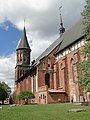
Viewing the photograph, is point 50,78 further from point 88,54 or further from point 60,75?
point 88,54

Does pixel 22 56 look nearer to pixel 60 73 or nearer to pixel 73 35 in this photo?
pixel 60 73

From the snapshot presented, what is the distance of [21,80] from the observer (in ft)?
257

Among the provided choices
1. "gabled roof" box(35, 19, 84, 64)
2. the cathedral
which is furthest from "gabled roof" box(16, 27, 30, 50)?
"gabled roof" box(35, 19, 84, 64)

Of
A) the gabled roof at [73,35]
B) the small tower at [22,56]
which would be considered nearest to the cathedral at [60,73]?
the gabled roof at [73,35]

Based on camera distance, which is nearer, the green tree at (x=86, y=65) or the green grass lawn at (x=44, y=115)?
the green grass lawn at (x=44, y=115)

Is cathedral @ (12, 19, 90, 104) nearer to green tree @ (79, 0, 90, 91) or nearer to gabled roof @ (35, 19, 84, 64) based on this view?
gabled roof @ (35, 19, 84, 64)

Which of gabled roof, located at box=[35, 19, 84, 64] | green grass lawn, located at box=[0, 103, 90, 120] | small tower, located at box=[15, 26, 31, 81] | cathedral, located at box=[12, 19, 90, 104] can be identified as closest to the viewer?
green grass lawn, located at box=[0, 103, 90, 120]

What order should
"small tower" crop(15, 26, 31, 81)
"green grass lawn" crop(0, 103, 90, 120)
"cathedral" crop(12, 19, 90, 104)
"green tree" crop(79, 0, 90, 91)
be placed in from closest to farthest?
"green grass lawn" crop(0, 103, 90, 120), "green tree" crop(79, 0, 90, 91), "cathedral" crop(12, 19, 90, 104), "small tower" crop(15, 26, 31, 81)

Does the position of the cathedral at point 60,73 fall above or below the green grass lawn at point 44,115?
above

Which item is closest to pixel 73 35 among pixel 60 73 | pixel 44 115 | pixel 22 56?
pixel 60 73

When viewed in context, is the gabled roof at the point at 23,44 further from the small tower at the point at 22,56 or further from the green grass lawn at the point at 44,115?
the green grass lawn at the point at 44,115

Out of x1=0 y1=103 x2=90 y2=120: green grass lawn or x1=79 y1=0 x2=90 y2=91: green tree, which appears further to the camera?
x1=79 y1=0 x2=90 y2=91: green tree

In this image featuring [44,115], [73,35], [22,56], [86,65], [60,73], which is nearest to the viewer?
[44,115]

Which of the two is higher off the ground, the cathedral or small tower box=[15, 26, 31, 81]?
small tower box=[15, 26, 31, 81]
